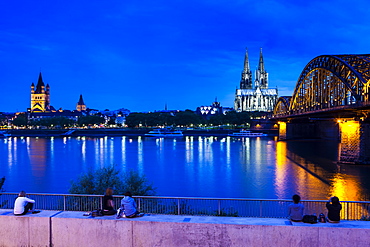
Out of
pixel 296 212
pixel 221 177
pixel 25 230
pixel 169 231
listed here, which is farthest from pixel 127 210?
pixel 221 177

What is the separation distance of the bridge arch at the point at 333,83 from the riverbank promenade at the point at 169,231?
3299 cm

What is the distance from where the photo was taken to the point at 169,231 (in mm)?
8398

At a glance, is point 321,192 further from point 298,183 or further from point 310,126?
point 310,126

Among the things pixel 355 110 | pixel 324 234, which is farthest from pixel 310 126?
pixel 324 234

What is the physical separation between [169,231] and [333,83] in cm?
5562

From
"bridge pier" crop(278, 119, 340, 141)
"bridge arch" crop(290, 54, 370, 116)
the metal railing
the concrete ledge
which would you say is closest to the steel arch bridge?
"bridge arch" crop(290, 54, 370, 116)

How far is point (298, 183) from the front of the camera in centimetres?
3072

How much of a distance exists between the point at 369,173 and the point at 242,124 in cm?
12949

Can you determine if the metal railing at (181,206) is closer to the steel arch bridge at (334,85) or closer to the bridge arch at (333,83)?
the steel arch bridge at (334,85)

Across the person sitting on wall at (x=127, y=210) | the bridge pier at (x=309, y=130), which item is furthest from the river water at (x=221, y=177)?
the bridge pier at (x=309, y=130)

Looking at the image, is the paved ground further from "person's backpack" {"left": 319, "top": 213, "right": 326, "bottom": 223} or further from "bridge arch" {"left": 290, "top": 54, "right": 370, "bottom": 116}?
"bridge arch" {"left": 290, "top": 54, "right": 370, "bottom": 116}

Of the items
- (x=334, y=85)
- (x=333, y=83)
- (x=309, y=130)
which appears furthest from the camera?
(x=309, y=130)

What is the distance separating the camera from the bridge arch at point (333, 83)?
148 feet

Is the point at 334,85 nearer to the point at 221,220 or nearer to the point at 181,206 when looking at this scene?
the point at 181,206
